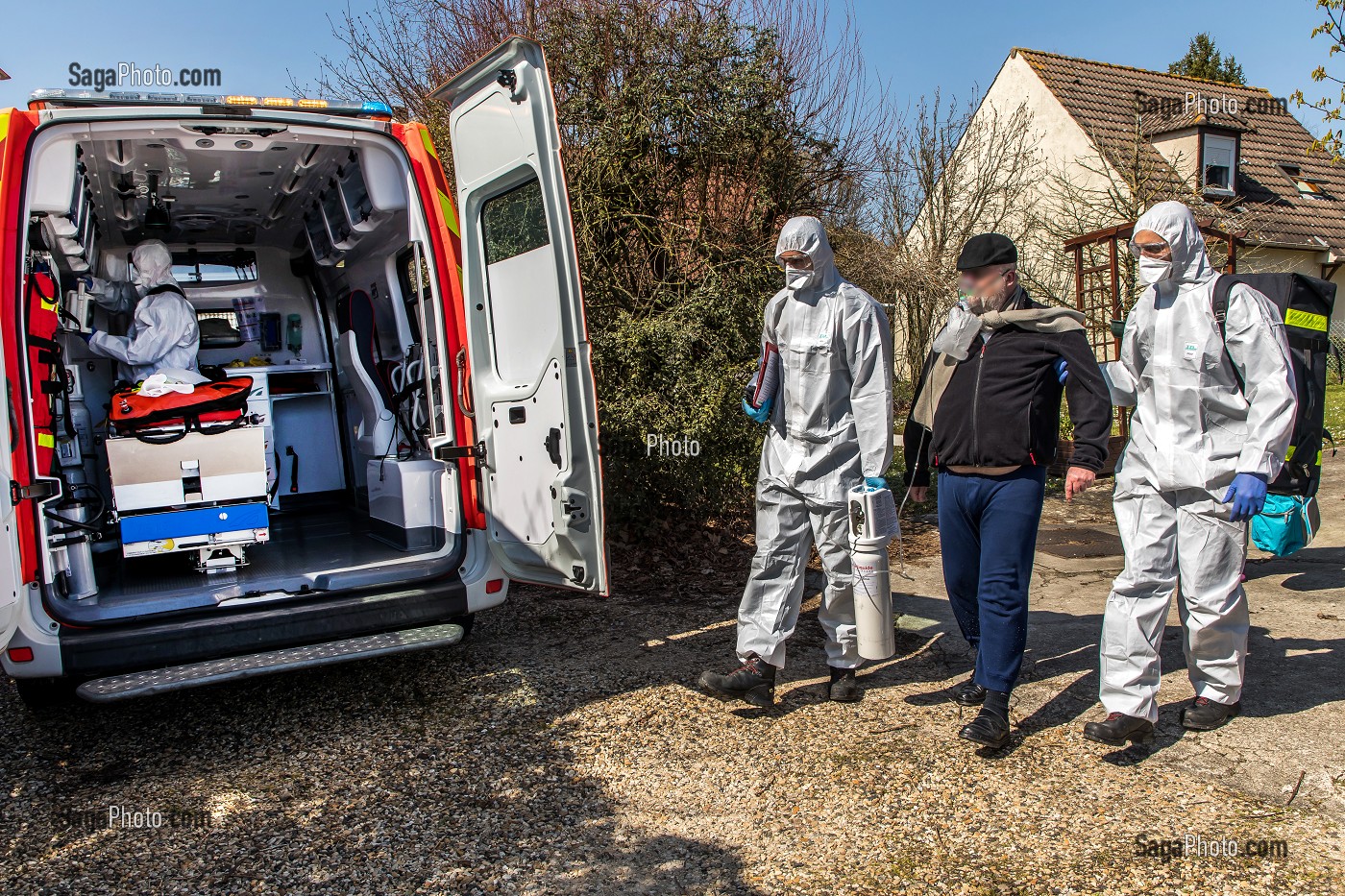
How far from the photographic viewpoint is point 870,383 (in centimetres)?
367

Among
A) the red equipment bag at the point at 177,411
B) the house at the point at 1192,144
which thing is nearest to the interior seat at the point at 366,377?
the red equipment bag at the point at 177,411

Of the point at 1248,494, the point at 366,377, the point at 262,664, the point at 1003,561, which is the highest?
the point at 366,377

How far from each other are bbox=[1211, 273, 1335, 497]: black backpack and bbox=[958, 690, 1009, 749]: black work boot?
1253 millimetres

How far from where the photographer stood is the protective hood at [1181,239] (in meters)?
3.32

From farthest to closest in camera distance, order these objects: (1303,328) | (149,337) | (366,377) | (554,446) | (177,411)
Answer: (366,377) < (149,337) < (177,411) < (554,446) < (1303,328)

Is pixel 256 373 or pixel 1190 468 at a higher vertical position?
pixel 256 373

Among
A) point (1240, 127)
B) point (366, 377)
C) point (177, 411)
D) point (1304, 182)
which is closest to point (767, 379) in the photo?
point (177, 411)

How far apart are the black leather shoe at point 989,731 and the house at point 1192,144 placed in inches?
567

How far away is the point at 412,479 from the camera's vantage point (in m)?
4.65

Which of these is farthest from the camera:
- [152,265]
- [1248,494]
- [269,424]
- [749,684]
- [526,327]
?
[269,424]

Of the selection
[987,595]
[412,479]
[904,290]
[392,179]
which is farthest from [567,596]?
[904,290]

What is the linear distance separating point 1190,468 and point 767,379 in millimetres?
1611

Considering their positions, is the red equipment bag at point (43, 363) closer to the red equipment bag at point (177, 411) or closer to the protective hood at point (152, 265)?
the red equipment bag at point (177, 411)

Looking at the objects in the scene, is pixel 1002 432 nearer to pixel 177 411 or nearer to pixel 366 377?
pixel 177 411
